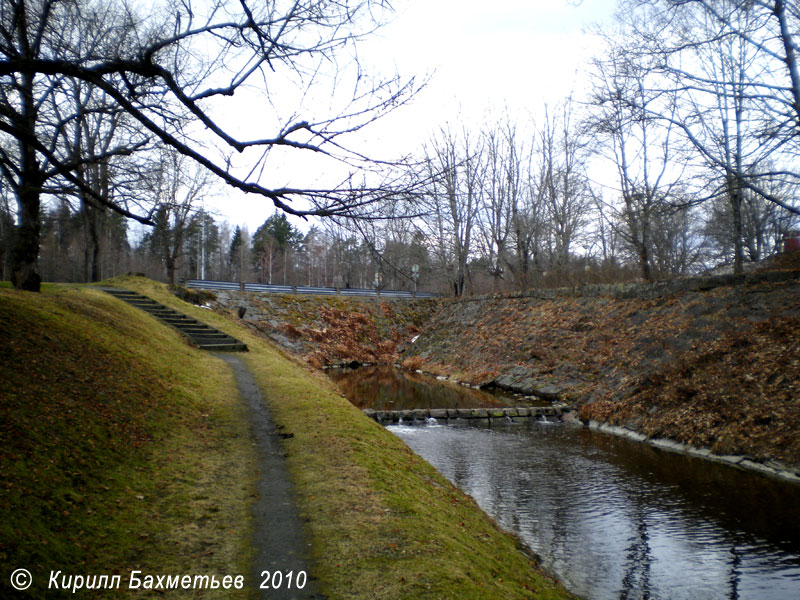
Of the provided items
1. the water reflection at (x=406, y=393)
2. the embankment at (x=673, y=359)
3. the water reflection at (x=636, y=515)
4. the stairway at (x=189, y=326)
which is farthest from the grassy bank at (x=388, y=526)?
the stairway at (x=189, y=326)

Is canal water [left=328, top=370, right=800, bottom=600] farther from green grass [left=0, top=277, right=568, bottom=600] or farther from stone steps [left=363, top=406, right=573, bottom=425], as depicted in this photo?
stone steps [left=363, top=406, right=573, bottom=425]

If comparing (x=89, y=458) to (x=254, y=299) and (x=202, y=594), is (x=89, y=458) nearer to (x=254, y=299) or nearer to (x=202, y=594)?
(x=202, y=594)

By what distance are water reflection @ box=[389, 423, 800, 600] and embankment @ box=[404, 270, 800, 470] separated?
127cm

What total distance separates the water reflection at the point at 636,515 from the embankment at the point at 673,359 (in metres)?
1.27


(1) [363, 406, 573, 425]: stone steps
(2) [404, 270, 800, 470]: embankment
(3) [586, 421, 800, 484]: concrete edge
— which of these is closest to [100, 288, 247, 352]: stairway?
(1) [363, 406, 573, 425]: stone steps

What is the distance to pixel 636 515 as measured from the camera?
7.89 metres

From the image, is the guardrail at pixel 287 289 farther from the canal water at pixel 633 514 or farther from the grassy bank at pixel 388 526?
the grassy bank at pixel 388 526

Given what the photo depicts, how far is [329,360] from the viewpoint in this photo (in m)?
28.5

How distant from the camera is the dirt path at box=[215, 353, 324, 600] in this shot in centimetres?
386

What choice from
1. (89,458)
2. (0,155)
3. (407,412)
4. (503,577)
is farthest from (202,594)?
(407,412)

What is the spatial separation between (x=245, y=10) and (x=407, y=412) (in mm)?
11387

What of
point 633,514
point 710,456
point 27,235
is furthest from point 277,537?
point 27,235

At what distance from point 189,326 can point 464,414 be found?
10.4 meters

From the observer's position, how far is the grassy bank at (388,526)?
13.4 ft
